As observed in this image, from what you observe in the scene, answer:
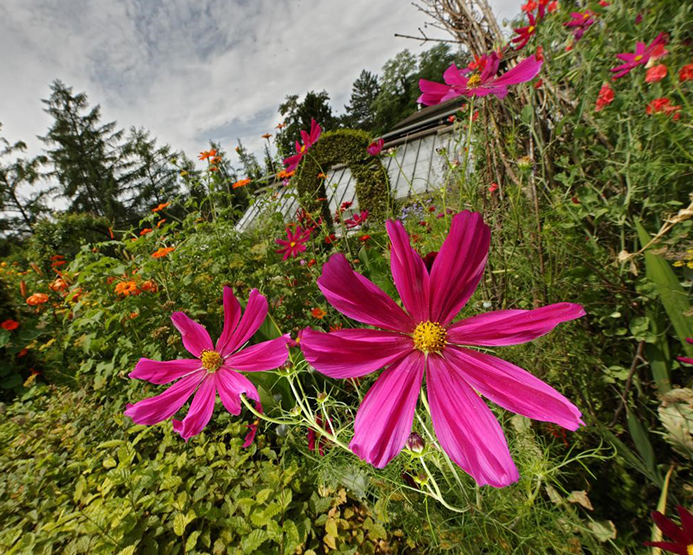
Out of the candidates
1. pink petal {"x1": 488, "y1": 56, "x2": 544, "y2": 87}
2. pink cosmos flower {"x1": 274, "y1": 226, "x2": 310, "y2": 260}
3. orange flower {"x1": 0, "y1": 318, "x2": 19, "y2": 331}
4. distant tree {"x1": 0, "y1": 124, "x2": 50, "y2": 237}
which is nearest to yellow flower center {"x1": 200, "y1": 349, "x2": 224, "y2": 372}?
pink petal {"x1": 488, "y1": 56, "x2": 544, "y2": 87}

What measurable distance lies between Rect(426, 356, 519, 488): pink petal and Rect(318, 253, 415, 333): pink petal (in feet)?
0.26

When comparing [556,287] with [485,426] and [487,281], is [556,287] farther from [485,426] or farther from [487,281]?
[485,426]

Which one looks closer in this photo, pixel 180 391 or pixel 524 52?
pixel 180 391

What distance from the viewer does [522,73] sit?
609mm

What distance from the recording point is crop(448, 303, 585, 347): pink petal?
0.36 metres

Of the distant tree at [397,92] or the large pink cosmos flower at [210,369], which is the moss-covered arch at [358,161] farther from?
the distant tree at [397,92]

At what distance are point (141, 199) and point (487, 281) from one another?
2347 centimetres

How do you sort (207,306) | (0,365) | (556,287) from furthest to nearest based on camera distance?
1. (0,365)
2. (207,306)
3. (556,287)

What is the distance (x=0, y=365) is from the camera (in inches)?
89.5

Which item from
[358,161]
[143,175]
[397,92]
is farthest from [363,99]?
[358,161]

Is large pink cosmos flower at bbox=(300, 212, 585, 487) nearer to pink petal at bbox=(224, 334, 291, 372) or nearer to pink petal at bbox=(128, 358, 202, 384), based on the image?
pink petal at bbox=(224, 334, 291, 372)

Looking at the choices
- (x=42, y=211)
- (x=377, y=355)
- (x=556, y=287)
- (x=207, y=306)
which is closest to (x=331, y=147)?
(x=207, y=306)

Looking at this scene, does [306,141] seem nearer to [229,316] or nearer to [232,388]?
[229,316]

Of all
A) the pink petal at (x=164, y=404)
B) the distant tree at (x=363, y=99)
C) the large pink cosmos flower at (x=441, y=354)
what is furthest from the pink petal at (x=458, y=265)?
the distant tree at (x=363, y=99)
